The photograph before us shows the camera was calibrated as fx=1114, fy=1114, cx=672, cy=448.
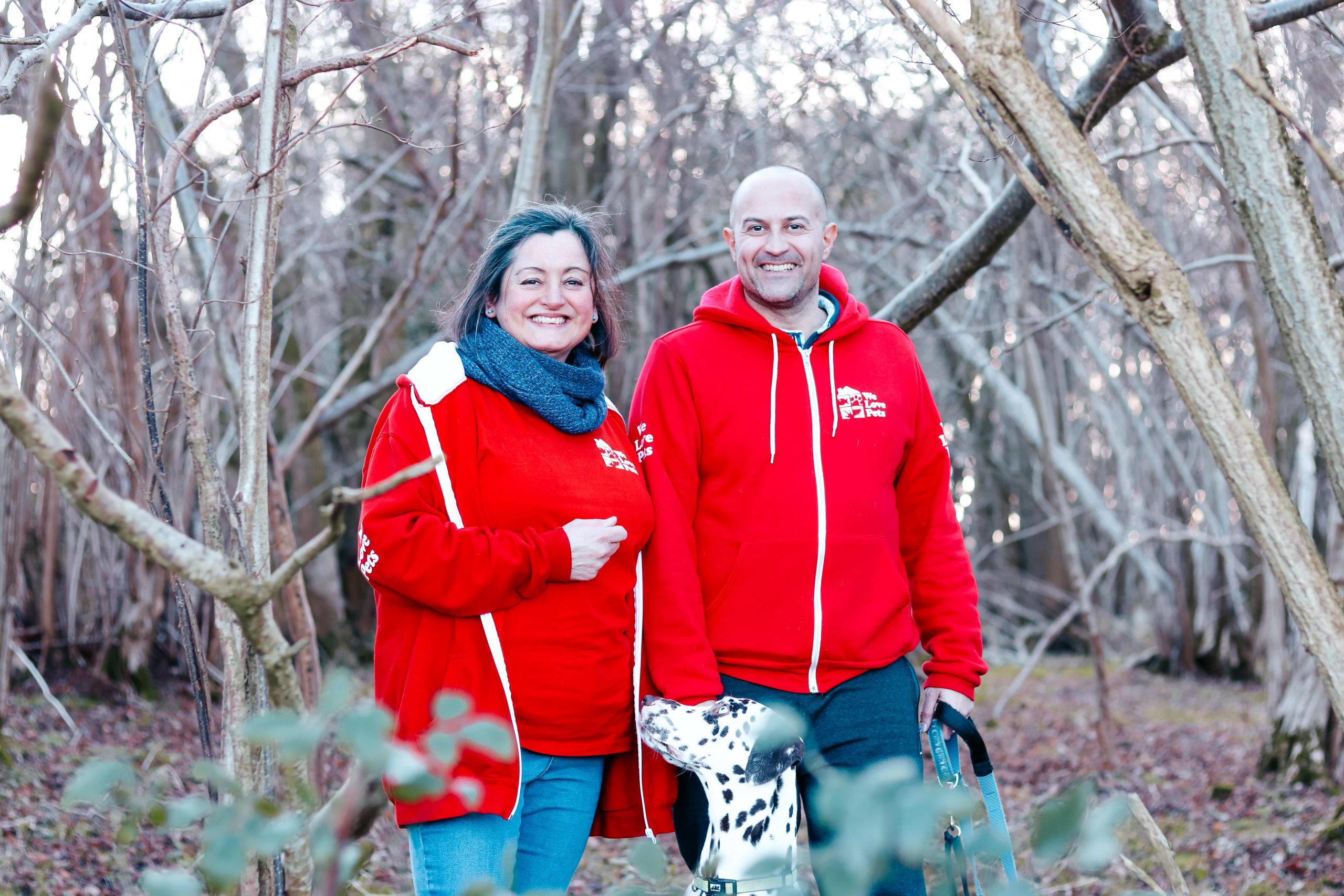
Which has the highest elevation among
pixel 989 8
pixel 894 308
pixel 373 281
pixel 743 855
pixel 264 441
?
pixel 373 281

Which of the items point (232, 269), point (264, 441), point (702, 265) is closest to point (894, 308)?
point (264, 441)

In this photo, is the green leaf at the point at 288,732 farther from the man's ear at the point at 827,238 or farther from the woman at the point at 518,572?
the man's ear at the point at 827,238

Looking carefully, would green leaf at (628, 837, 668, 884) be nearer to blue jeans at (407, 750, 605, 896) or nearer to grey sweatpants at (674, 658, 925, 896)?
blue jeans at (407, 750, 605, 896)

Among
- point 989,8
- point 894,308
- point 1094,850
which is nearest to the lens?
point 1094,850

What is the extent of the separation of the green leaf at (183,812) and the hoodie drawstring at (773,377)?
5.39 ft

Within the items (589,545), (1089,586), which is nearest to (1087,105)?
(589,545)

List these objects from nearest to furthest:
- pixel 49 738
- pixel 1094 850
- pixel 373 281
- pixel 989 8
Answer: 1. pixel 1094 850
2. pixel 989 8
3. pixel 49 738
4. pixel 373 281

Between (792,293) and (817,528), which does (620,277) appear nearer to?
(792,293)

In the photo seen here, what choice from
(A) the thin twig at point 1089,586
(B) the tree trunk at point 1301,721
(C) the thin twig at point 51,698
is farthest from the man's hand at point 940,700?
(C) the thin twig at point 51,698

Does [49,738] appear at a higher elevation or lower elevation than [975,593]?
lower

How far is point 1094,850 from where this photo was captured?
0.81m

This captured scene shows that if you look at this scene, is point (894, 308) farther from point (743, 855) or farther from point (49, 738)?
point (49, 738)

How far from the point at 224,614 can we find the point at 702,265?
579 centimetres

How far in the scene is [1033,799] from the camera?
5.26 metres
